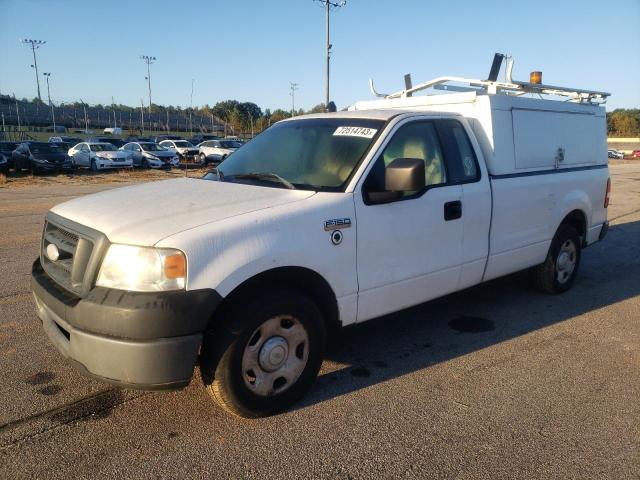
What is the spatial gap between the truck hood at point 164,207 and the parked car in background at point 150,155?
24557 millimetres

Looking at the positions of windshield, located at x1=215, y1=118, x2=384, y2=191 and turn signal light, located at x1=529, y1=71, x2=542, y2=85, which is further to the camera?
turn signal light, located at x1=529, y1=71, x2=542, y2=85

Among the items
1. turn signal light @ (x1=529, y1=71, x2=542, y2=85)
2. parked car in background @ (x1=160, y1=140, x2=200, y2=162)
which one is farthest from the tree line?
turn signal light @ (x1=529, y1=71, x2=542, y2=85)

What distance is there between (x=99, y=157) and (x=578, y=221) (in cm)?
2413

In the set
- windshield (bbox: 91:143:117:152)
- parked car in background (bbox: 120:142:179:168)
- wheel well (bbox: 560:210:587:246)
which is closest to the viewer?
wheel well (bbox: 560:210:587:246)

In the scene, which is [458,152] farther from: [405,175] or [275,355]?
[275,355]

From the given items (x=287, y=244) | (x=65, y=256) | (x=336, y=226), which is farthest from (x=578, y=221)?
(x=65, y=256)

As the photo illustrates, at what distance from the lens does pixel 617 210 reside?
12773mm

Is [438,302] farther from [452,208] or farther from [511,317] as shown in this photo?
[452,208]

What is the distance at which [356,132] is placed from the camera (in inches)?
149

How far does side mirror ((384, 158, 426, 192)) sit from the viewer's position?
336cm

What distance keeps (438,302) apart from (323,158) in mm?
2407

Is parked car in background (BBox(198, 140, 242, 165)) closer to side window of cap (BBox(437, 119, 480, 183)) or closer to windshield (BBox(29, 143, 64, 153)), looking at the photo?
windshield (BBox(29, 143, 64, 153))

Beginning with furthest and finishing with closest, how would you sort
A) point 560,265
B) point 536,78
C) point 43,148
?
point 43,148, point 560,265, point 536,78

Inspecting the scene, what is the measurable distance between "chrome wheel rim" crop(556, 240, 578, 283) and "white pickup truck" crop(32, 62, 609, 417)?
2.16 ft
